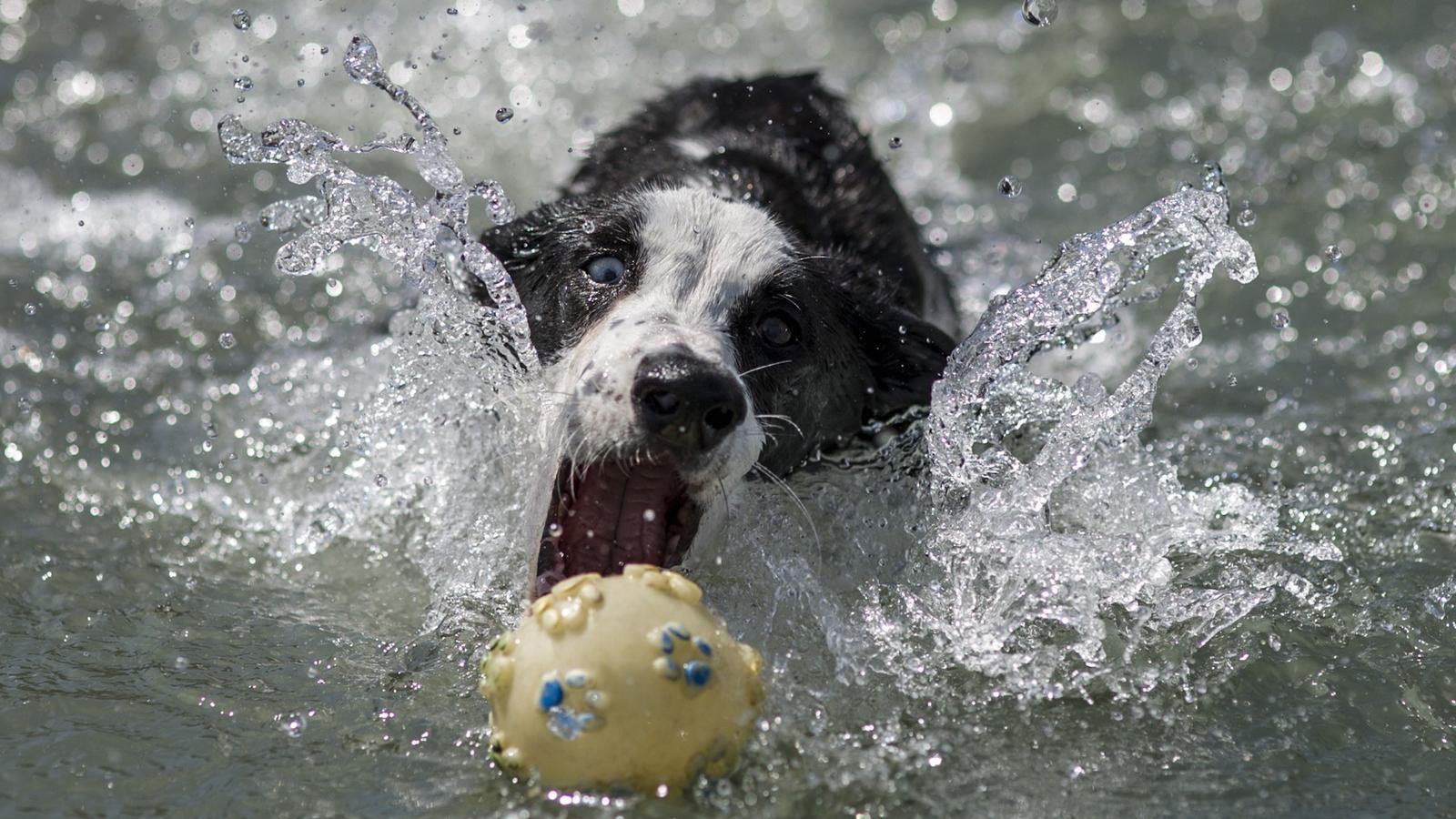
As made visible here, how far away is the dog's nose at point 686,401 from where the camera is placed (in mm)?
3201

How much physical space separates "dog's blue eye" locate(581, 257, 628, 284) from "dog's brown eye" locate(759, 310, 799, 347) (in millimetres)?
377

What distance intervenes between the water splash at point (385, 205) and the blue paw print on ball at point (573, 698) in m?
1.35

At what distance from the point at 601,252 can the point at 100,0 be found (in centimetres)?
549

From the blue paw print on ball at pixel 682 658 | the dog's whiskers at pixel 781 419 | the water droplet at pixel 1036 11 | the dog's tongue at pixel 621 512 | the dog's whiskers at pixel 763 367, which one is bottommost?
the blue paw print on ball at pixel 682 658

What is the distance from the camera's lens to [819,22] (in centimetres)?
839

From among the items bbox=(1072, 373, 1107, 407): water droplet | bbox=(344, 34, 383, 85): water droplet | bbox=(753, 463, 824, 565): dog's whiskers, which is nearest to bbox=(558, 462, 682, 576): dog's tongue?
bbox=(753, 463, 824, 565): dog's whiskers

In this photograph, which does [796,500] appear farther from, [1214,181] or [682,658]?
[1214,181]

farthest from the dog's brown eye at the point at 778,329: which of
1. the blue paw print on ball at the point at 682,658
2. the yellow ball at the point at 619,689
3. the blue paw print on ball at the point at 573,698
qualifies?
the blue paw print on ball at the point at 573,698

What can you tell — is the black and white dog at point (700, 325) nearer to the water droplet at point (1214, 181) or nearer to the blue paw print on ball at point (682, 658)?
the blue paw print on ball at point (682, 658)

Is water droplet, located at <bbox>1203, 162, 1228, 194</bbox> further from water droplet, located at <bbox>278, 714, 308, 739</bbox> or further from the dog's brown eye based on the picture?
water droplet, located at <bbox>278, 714, 308, 739</bbox>

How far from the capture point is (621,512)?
3445mm

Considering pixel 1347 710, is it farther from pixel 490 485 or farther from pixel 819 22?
pixel 819 22

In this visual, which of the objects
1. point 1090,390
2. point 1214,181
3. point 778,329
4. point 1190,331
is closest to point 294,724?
point 778,329

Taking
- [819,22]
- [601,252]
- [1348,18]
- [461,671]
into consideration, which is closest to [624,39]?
[819,22]
